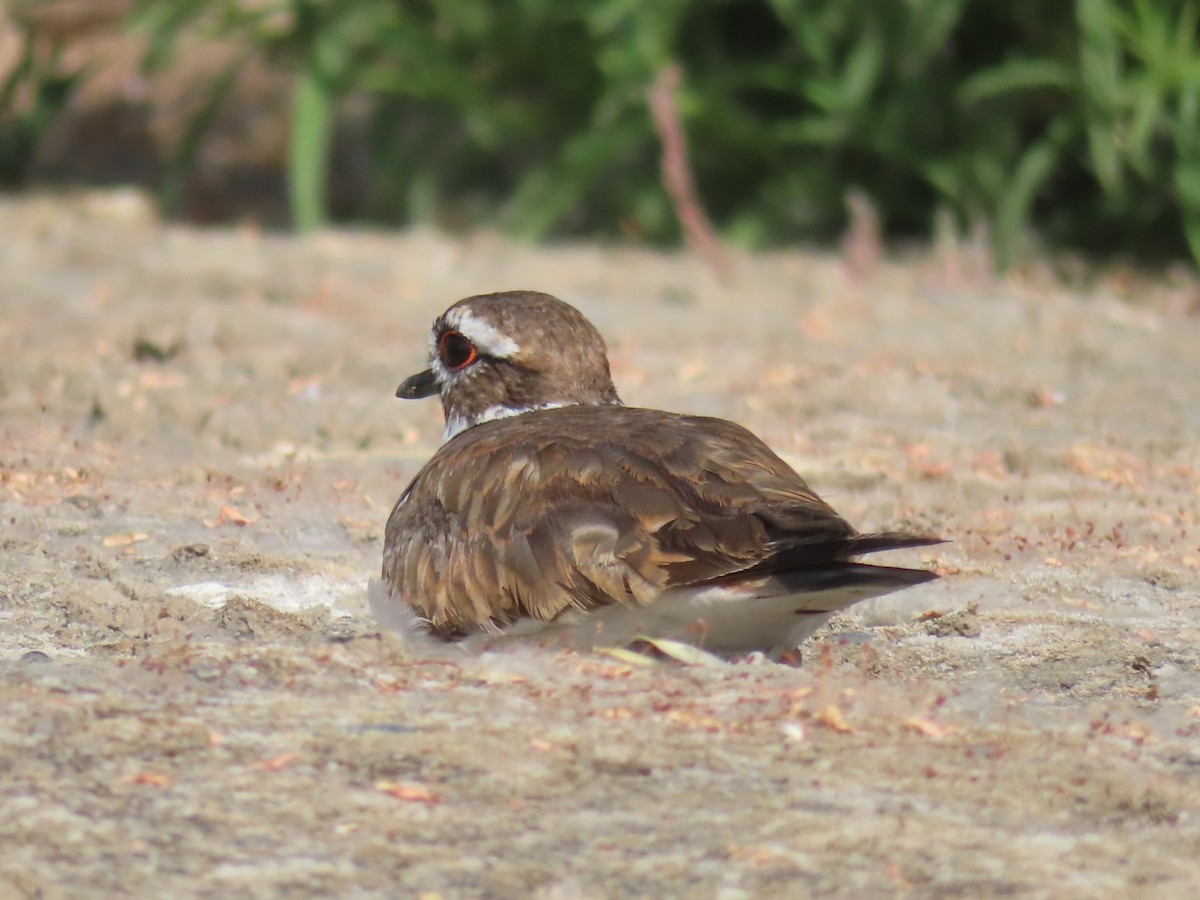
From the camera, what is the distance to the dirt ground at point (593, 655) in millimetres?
2447

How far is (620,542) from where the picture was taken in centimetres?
320

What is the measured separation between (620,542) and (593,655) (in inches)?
8.1

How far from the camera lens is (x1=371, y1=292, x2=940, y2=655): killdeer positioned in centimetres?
312

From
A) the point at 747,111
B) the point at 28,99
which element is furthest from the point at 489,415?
the point at 28,99

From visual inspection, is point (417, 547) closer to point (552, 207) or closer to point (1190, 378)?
point (1190, 378)

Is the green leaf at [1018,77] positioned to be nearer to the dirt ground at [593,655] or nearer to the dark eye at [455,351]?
the dirt ground at [593,655]

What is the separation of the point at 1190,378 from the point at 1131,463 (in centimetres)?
128

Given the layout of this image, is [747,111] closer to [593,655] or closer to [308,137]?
[308,137]

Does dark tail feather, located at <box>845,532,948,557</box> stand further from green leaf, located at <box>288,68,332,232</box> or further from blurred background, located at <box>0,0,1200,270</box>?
green leaf, located at <box>288,68,332,232</box>

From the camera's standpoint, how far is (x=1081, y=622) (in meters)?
3.66

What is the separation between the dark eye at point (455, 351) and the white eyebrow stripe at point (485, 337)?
17 millimetres

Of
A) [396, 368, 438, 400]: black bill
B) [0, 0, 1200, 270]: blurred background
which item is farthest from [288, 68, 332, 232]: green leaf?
[396, 368, 438, 400]: black bill

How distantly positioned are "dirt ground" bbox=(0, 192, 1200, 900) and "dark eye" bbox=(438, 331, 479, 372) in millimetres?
428

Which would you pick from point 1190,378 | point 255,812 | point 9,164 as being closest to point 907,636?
point 255,812
